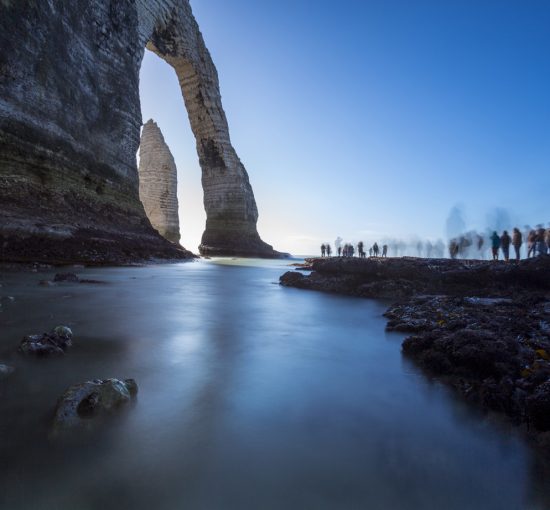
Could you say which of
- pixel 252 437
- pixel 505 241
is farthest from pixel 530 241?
pixel 252 437

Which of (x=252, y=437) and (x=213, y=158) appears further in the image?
(x=213, y=158)

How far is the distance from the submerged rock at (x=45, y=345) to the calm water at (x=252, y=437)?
86 millimetres

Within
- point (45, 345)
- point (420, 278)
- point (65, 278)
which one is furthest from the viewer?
point (420, 278)

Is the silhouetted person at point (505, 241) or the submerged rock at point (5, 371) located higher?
the silhouetted person at point (505, 241)

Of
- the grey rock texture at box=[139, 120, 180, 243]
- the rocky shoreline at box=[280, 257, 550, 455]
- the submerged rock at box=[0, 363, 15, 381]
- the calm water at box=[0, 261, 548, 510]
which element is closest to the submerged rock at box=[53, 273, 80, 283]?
the calm water at box=[0, 261, 548, 510]

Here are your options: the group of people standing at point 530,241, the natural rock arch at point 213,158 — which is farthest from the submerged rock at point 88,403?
the natural rock arch at point 213,158

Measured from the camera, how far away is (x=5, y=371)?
1.79 m

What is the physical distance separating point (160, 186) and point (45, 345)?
103ft

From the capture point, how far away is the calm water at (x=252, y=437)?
3.38 ft

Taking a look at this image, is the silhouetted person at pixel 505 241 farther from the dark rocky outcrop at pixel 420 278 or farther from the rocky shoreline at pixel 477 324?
the rocky shoreline at pixel 477 324

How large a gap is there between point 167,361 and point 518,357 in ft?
8.12

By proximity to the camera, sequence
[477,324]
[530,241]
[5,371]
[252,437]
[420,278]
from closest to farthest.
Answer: [252,437], [5,371], [477,324], [420,278], [530,241]

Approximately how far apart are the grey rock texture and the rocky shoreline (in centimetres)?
2586

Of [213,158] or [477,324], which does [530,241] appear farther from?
[213,158]
